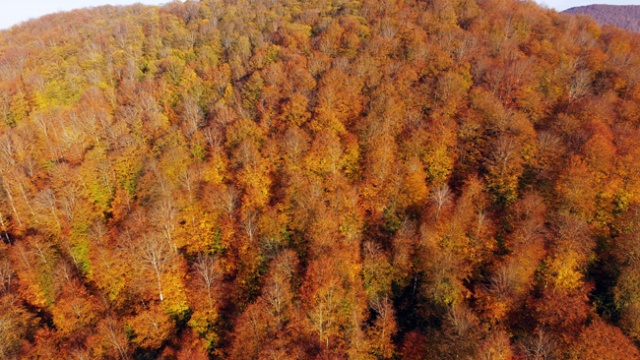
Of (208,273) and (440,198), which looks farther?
(440,198)

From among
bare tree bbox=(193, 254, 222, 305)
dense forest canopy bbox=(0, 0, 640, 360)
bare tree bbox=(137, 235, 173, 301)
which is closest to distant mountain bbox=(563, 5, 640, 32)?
dense forest canopy bbox=(0, 0, 640, 360)

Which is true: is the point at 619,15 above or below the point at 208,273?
above

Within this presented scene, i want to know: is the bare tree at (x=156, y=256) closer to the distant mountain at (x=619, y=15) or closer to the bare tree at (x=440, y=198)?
the bare tree at (x=440, y=198)

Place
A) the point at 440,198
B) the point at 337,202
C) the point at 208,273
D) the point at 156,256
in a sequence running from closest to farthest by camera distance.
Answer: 1. the point at 156,256
2. the point at 208,273
3. the point at 440,198
4. the point at 337,202

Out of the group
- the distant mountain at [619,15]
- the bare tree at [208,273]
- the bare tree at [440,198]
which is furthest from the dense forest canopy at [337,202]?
→ the distant mountain at [619,15]

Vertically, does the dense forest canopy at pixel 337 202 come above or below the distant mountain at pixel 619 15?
below

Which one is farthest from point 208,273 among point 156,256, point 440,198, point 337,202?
point 440,198

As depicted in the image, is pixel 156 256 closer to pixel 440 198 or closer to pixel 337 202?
pixel 337 202

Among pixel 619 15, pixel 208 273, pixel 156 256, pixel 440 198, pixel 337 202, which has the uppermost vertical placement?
pixel 619 15

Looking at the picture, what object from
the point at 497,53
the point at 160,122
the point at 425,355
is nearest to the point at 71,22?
the point at 160,122
